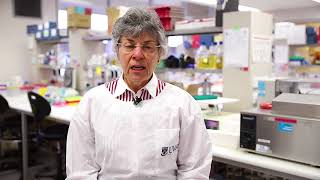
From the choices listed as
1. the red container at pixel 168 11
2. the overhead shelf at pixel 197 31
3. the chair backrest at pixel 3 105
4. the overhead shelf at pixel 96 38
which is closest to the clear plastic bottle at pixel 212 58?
the overhead shelf at pixel 197 31

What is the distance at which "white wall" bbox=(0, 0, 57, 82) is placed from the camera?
14.6 ft

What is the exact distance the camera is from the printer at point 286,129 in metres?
1.45

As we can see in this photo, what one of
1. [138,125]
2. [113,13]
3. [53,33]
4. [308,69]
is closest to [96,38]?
[113,13]

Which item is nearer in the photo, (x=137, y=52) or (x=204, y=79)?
(x=137, y=52)

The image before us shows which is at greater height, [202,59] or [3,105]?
[202,59]

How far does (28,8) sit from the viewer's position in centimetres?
470

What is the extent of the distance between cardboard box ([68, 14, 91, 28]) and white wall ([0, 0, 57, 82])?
3.89 feet

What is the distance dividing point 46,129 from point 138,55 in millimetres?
2111

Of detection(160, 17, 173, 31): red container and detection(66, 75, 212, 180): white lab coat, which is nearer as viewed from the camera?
detection(66, 75, 212, 180): white lab coat

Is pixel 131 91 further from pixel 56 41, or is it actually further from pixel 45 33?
pixel 56 41

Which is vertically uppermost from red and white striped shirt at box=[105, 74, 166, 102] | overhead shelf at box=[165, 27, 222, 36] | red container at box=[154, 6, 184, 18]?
red container at box=[154, 6, 184, 18]

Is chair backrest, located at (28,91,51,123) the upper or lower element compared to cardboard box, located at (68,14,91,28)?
lower

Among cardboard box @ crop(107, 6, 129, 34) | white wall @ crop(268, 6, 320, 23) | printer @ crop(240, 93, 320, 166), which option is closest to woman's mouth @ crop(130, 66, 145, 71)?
printer @ crop(240, 93, 320, 166)

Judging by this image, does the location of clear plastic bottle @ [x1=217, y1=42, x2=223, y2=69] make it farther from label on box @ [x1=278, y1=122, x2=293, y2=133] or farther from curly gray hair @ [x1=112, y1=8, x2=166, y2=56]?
curly gray hair @ [x1=112, y1=8, x2=166, y2=56]
